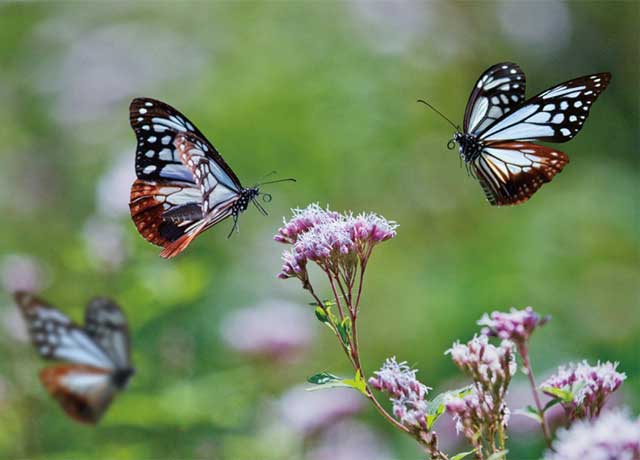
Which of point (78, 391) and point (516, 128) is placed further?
point (78, 391)

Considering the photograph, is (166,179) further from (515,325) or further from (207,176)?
(515,325)

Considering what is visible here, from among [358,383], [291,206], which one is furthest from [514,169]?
[291,206]

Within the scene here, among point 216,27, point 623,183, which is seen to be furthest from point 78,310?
point 216,27

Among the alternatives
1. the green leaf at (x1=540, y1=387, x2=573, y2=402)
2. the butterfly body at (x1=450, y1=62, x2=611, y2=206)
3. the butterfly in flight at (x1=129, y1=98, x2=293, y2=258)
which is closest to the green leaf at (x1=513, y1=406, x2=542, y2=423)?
the green leaf at (x1=540, y1=387, x2=573, y2=402)

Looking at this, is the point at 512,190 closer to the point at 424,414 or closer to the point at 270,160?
the point at 424,414

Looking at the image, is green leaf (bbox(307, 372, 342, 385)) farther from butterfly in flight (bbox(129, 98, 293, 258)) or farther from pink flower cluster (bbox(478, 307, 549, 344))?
butterfly in flight (bbox(129, 98, 293, 258))

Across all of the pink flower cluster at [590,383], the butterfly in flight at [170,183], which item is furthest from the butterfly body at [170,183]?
the pink flower cluster at [590,383]

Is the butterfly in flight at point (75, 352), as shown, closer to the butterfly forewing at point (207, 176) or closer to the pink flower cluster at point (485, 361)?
the butterfly forewing at point (207, 176)
